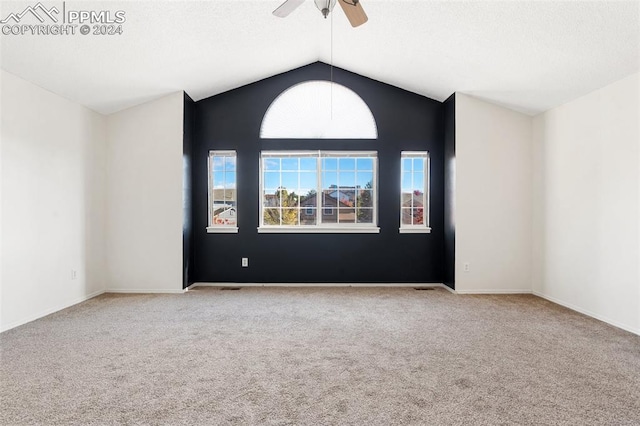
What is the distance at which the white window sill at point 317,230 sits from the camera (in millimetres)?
5035

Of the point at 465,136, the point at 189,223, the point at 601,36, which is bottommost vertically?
the point at 189,223

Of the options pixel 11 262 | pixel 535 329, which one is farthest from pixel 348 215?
pixel 11 262

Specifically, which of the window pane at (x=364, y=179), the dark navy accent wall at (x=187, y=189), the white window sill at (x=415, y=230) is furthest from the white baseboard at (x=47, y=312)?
the white window sill at (x=415, y=230)

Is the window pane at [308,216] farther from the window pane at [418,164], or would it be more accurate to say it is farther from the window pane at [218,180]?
the window pane at [418,164]

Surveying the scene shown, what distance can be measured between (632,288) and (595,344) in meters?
0.87

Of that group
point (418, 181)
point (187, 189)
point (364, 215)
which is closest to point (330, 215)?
point (364, 215)

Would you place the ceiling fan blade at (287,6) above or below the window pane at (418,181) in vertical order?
above

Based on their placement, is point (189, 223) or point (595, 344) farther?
point (189, 223)

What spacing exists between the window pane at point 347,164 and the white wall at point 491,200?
1.44 meters

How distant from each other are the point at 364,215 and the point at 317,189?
0.79 meters

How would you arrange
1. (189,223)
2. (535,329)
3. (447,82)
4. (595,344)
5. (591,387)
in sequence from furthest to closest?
(189,223) < (447,82) < (535,329) < (595,344) < (591,387)

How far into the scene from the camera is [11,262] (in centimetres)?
323

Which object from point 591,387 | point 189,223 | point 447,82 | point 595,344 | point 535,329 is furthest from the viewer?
point 189,223

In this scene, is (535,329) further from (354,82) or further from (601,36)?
(354,82)
